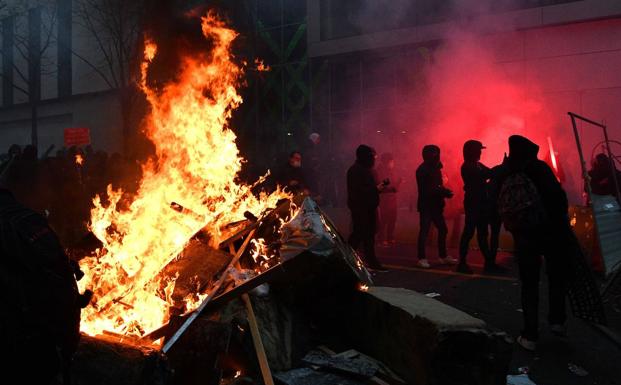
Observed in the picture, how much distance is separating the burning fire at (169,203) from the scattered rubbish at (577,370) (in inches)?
117

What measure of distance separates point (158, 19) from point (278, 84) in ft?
28.4

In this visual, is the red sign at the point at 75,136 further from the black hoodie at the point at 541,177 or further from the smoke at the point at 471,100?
the black hoodie at the point at 541,177

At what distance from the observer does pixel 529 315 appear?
14.0 feet

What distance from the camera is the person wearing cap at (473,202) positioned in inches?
276

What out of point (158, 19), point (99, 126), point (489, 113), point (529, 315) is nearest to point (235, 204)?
point (529, 315)

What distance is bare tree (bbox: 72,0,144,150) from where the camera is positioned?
1809 centimetres

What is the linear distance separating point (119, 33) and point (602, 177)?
1718 centimetres

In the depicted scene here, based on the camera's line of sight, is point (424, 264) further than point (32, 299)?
Yes

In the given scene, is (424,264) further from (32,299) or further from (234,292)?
(32,299)

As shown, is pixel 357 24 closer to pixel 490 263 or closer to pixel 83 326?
pixel 490 263

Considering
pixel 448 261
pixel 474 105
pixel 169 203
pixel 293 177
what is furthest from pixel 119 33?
pixel 448 261

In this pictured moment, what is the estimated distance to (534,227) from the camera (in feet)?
14.0

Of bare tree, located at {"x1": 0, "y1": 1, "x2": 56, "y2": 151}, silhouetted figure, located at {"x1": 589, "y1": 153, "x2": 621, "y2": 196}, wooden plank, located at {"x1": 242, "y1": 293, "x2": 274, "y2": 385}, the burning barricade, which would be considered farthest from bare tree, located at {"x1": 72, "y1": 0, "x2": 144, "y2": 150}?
wooden plank, located at {"x1": 242, "y1": 293, "x2": 274, "y2": 385}

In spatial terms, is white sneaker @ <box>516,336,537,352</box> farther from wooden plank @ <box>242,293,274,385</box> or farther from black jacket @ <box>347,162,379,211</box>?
black jacket @ <box>347,162,379,211</box>
